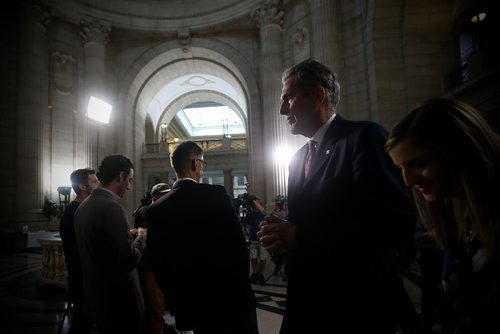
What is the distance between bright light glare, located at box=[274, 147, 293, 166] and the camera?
38.4ft

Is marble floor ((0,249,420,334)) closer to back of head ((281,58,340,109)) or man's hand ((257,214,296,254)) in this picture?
man's hand ((257,214,296,254))

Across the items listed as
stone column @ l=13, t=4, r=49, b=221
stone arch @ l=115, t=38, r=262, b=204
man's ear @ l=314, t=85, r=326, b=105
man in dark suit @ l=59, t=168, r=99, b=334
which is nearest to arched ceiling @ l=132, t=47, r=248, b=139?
stone arch @ l=115, t=38, r=262, b=204

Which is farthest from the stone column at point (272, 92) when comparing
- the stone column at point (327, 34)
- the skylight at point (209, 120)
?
the skylight at point (209, 120)

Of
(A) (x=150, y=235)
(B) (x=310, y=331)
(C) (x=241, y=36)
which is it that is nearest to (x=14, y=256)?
(A) (x=150, y=235)

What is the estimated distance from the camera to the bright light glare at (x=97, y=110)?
5.59 metres

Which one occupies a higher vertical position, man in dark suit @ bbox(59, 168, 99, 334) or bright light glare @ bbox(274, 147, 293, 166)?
bright light glare @ bbox(274, 147, 293, 166)

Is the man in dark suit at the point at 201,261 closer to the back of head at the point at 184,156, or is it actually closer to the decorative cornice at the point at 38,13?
the back of head at the point at 184,156

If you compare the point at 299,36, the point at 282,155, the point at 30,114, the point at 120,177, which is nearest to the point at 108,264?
the point at 120,177

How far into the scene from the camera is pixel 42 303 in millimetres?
4824

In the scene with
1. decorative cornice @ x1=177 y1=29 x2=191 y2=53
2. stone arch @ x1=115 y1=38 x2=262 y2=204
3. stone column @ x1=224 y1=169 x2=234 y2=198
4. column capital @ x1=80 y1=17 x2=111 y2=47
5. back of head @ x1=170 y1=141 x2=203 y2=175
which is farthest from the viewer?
stone column @ x1=224 y1=169 x2=234 y2=198

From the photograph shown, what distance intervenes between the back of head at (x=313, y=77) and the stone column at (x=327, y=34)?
30.2 ft

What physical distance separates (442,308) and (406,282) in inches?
195

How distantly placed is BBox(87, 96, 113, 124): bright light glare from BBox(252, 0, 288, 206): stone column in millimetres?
7284

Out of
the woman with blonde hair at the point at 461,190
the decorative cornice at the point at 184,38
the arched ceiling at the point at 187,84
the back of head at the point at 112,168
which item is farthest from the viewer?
the arched ceiling at the point at 187,84
